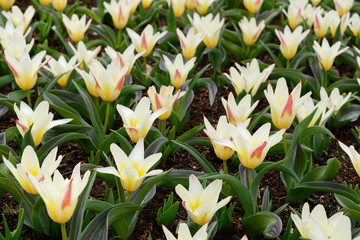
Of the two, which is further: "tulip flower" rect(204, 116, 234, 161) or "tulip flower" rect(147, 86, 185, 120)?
"tulip flower" rect(147, 86, 185, 120)

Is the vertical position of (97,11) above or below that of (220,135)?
below

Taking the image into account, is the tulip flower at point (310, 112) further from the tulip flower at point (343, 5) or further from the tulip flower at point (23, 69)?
the tulip flower at point (343, 5)

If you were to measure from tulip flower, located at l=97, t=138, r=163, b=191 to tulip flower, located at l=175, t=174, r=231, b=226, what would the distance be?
116mm

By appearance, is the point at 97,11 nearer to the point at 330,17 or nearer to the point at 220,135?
the point at 330,17

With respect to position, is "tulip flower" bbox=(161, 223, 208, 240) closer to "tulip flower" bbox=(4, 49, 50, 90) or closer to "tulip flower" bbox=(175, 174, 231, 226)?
"tulip flower" bbox=(175, 174, 231, 226)

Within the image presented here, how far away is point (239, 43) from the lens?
3639 millimetres

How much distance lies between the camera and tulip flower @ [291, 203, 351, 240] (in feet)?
5.01

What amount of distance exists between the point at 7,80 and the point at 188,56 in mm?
1049

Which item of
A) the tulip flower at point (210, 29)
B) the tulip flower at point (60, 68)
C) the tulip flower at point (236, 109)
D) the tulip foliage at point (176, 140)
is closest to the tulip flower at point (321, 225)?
the tulip foliage at point (176, 140)

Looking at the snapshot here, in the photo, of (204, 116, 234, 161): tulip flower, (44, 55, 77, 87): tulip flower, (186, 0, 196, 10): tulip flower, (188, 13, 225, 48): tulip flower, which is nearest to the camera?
(204, 116, 234, 161): tulip flower

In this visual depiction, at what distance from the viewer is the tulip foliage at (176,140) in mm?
1778

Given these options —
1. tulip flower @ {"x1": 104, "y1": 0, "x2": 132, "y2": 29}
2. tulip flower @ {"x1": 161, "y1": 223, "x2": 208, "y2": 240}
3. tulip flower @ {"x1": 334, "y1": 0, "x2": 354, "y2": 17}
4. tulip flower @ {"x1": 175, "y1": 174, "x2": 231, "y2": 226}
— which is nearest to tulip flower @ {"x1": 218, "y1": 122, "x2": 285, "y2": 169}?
tulip flower @ {"x1": 175, "y1": 174, "x2": 231, "y2": 226}

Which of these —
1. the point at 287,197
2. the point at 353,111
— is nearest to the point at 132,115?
the point at 287,197

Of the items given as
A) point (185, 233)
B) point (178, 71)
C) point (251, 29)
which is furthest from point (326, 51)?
point (185, 233)
